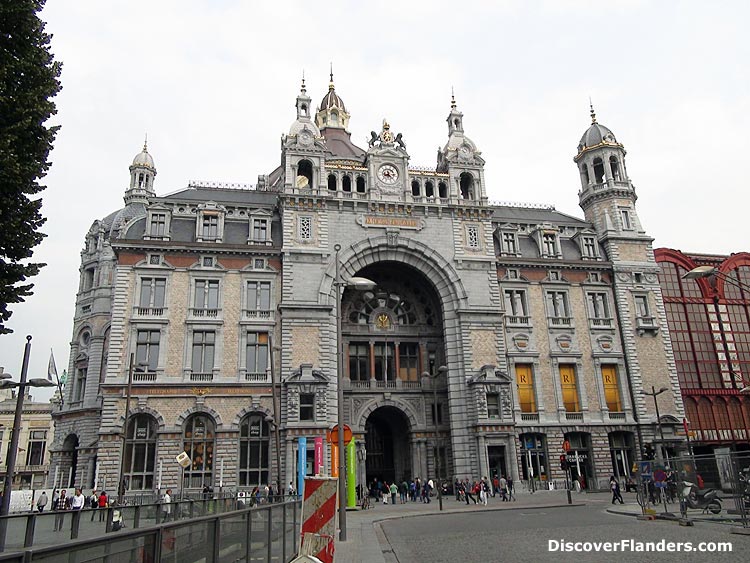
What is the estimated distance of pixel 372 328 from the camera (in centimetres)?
4800

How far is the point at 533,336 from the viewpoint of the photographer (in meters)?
47.8

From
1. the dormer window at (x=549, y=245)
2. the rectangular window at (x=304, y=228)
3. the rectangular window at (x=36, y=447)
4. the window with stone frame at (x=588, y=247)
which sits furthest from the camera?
the rectangular window at (x=36, y=447)

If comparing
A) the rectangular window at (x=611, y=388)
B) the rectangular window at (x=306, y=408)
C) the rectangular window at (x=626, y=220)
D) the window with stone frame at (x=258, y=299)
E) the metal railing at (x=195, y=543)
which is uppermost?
the rectangular window at (x=626, y=220)

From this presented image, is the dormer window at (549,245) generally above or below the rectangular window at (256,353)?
above

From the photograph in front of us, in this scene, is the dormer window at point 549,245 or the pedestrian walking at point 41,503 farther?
the dormer window at point 549,245

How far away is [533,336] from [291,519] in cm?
3686

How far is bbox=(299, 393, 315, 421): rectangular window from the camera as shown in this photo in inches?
1594

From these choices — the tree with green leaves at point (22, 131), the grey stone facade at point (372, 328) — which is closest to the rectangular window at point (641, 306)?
the grey stone facade at point (372, 328)

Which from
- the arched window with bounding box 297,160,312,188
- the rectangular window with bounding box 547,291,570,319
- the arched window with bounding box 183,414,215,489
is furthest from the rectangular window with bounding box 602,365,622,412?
the arched window with bounding box 183,414,215,489

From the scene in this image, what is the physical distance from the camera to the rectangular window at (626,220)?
5300 cm

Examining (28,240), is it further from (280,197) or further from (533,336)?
(533,336)

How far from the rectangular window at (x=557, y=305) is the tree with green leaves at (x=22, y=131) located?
40.3 meters

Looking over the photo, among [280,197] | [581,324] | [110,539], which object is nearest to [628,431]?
[581,324]

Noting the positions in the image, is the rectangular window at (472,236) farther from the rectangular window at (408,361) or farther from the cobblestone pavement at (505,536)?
the cobblestone pavement at (505,536)
